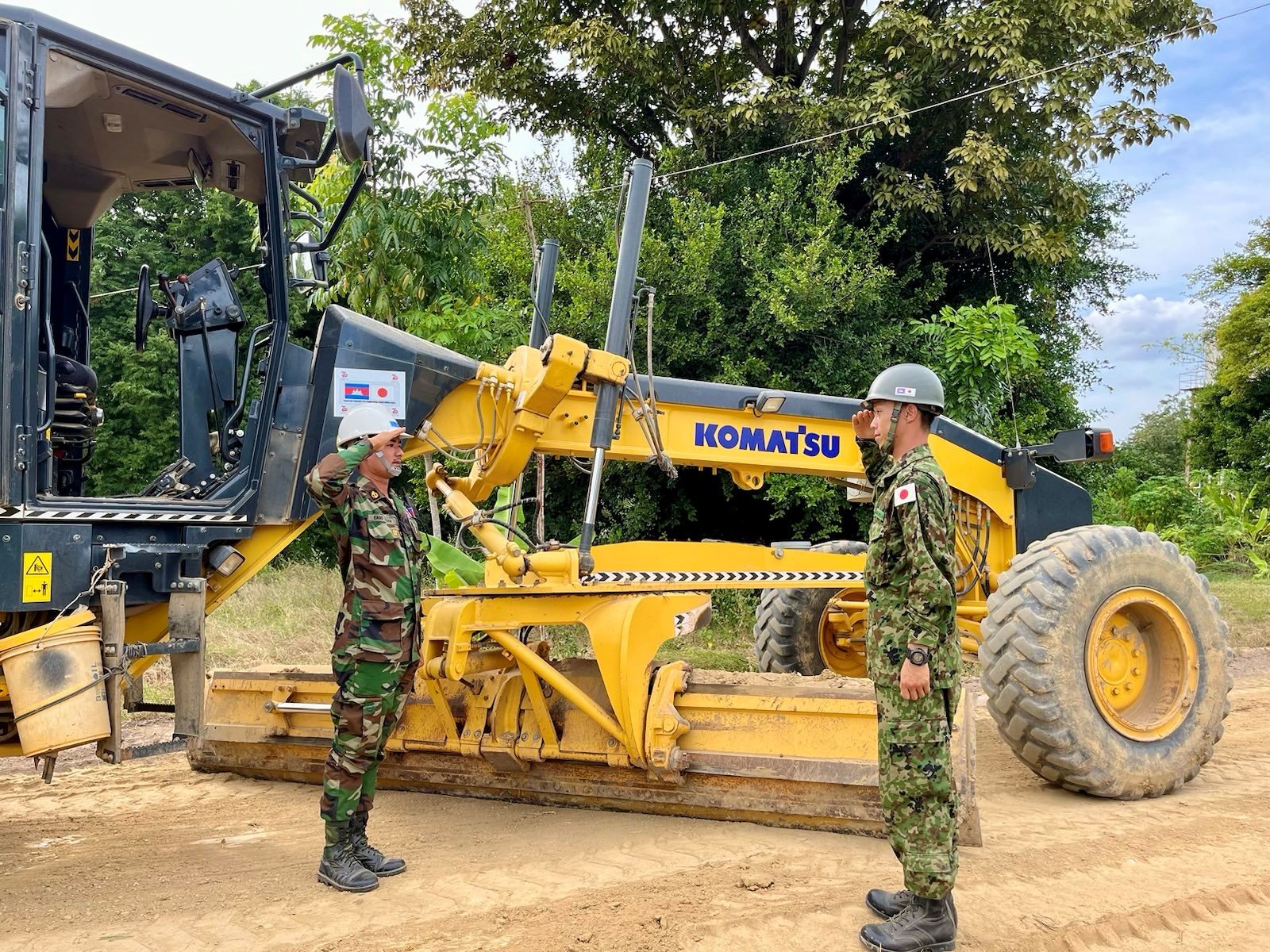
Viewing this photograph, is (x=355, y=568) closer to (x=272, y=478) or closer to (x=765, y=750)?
(x=272, y=478)

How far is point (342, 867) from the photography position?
4180 millimetres

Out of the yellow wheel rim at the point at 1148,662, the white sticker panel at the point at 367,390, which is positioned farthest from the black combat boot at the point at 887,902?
the white sticker panel at the point at 367,390

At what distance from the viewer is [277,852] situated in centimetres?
465

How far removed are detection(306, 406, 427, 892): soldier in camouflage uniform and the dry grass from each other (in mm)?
3824

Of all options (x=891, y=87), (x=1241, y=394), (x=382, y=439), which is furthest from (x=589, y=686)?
(x=1241, y=394)

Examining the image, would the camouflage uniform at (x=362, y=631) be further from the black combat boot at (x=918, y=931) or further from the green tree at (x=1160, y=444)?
the green tree at (x=1160, y=444)

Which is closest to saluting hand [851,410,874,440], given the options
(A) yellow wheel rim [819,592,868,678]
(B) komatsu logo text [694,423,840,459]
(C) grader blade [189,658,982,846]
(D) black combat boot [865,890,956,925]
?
(C) grader blade [189,658,982,846]

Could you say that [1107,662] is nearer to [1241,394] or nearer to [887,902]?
[887,902]

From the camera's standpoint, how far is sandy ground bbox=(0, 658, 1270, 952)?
3.69 metres

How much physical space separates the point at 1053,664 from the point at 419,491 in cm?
815

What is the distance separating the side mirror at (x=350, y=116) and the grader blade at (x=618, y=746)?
2424 millimetres

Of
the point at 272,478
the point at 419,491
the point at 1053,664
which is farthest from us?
the point at 419,491

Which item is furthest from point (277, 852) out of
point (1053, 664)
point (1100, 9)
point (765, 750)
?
point (1100, 9)

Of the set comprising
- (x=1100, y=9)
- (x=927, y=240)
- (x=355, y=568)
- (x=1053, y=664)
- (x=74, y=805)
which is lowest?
(x=74, y=805)
